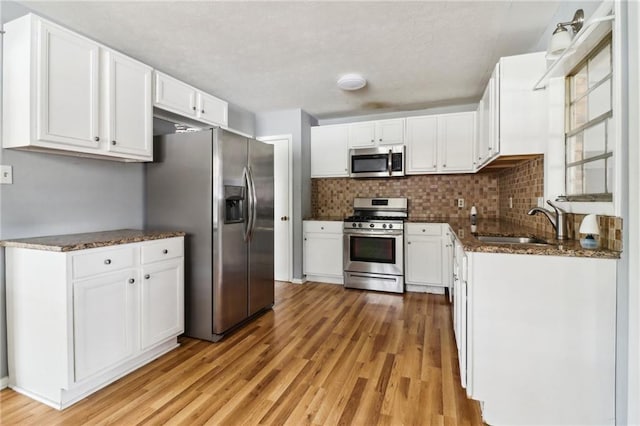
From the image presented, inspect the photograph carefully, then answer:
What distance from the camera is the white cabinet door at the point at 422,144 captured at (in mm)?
3910

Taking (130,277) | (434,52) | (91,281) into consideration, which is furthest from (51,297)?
(434,52)

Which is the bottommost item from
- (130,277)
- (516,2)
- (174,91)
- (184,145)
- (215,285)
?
(215,285)

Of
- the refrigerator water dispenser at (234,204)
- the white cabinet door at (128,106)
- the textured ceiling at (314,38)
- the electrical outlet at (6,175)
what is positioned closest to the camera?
the electrical outlet at (6,175)

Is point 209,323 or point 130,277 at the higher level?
point 130,277

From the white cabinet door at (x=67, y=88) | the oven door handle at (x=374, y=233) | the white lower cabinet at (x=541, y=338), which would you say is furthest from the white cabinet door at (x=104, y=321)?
the oven door handle at (x=374, y=233)

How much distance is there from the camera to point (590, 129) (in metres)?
1.72

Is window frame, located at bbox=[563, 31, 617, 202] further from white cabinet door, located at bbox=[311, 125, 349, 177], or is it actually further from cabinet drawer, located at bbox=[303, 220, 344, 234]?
white cabinet door, located at bbox=[311, 125, 349, 177]

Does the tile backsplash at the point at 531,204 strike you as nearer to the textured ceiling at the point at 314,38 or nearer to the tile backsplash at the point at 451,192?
the tile backsplash at the point at 451,192

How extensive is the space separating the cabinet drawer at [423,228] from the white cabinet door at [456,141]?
76 cm

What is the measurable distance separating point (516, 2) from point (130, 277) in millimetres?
3048

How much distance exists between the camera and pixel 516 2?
1950 millimetres

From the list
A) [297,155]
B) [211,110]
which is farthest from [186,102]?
[297,155]

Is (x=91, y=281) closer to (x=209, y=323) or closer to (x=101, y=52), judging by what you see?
(x=209, y=323)

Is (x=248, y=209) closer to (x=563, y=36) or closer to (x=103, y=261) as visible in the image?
(x=103, y=261)
